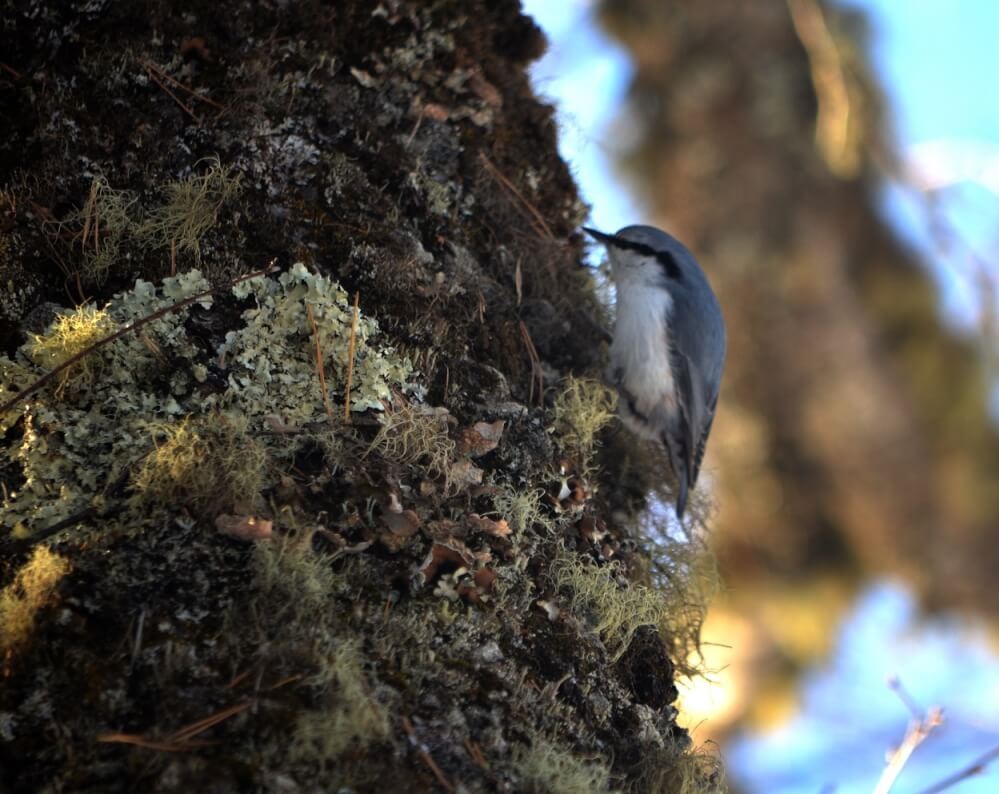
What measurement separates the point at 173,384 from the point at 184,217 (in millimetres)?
329

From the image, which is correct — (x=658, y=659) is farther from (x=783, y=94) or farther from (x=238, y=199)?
(x=783, y=94)

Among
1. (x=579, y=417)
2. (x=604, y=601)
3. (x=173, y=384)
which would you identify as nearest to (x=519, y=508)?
(x=604, y=601)

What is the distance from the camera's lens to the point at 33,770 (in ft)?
4.23

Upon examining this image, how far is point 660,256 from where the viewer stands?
346cm

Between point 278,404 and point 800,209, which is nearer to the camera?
point 278,404

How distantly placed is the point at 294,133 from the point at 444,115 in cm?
42

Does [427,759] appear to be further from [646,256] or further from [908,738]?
[646,256]

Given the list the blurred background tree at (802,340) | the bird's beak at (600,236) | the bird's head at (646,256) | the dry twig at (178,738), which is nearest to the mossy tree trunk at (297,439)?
the dry twig at (178,738)

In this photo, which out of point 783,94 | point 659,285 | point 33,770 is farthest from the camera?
point 783,94

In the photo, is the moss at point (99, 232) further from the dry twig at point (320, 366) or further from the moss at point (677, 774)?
the moss at point (677, 774)

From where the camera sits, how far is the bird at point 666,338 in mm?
3035

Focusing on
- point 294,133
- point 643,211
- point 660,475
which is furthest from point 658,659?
point 643,211

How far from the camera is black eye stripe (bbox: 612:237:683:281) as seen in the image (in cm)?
340

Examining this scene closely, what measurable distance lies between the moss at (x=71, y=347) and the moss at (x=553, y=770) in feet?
2.96
